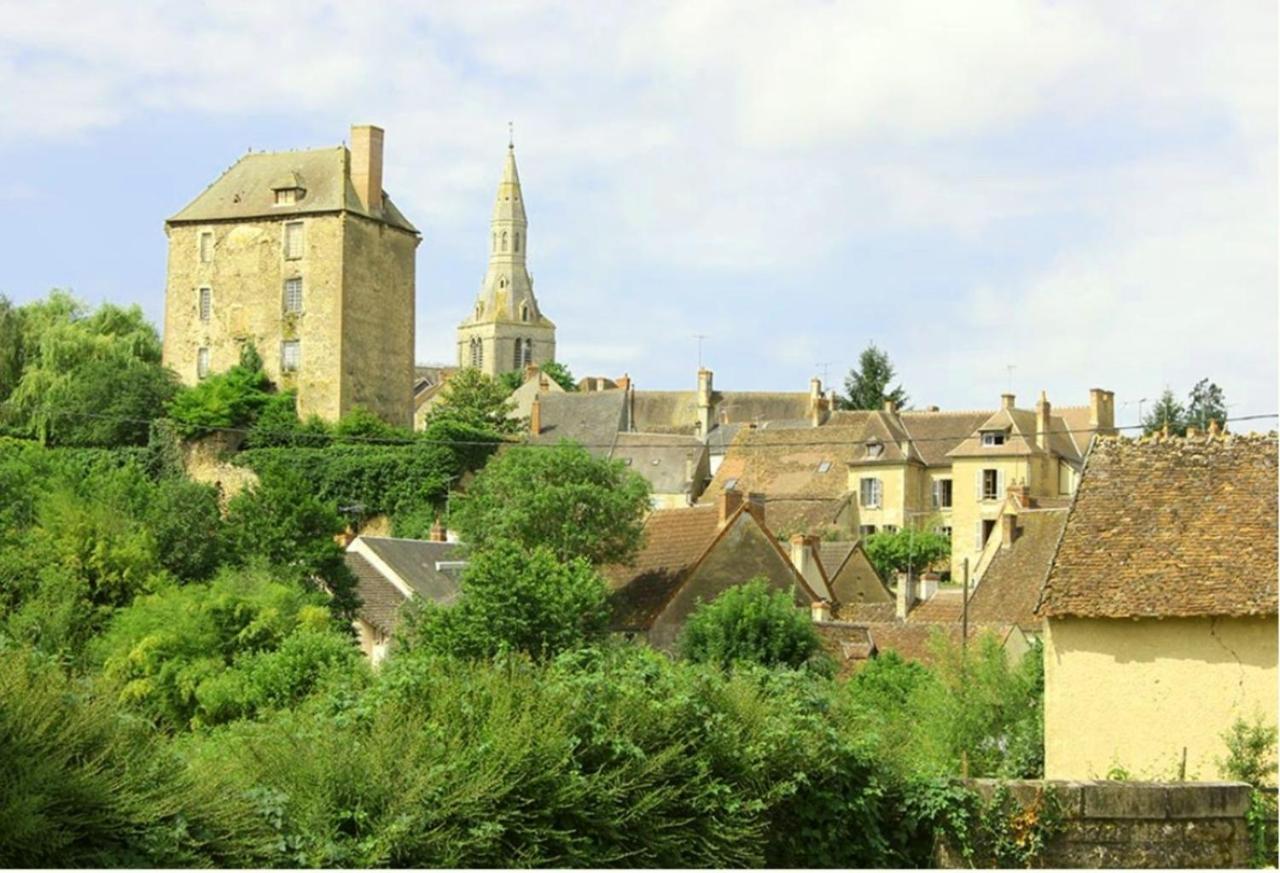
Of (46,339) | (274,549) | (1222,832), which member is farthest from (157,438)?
(1222,832)

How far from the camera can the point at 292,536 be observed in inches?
2063

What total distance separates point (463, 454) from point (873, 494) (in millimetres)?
15436

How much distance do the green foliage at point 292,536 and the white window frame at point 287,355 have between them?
87.9ft

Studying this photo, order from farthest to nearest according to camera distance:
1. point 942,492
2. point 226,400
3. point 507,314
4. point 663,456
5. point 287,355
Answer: point 507,314, point 663,456, point 942,492, point 287,355, point 226,400

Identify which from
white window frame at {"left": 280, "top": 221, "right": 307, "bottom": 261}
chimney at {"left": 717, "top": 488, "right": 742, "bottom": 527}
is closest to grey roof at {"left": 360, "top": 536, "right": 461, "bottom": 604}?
chimney at {"left": 717, "top": 488, "right": 742, "bottom": 527}

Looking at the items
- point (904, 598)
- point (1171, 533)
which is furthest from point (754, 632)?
point (1171, 533)

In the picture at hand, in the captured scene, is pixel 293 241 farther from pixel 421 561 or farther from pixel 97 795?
pixel 97 795

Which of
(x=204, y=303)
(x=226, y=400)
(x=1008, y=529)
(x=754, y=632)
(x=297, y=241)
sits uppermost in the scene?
(x=297, y=241)

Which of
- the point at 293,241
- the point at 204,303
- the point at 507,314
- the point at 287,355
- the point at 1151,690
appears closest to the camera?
the point at 1151,690

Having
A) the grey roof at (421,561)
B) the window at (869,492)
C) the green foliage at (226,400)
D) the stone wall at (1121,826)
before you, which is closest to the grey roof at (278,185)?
the green foliage at (226,400)

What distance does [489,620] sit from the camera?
39688mm

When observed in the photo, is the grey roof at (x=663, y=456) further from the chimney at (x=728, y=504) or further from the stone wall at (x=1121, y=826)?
the stone wall at (x=1121, y=826)

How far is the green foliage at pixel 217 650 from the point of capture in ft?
115

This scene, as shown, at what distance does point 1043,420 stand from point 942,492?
519cm
